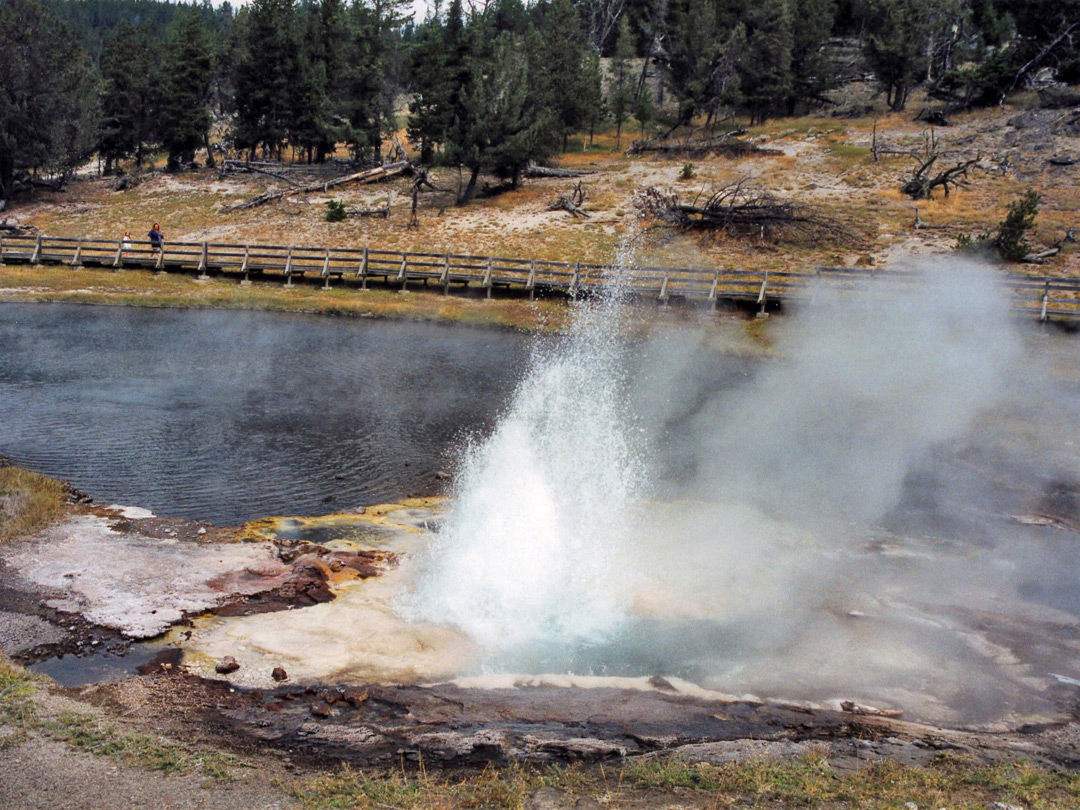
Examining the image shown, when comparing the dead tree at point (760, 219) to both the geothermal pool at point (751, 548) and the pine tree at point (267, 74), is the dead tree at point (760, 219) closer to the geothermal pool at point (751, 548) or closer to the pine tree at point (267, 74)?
the geothermal pool at point (751, 548)

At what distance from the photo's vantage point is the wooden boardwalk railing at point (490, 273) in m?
31.1

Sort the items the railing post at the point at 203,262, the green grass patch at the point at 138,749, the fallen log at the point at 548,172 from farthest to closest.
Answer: the fallen log at the point at 548,172
the railing post at the point at 203,262
the green grass patch at the point at 138,749

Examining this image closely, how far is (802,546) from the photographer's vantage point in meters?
13.6

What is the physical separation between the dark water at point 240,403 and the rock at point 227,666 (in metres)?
4.89

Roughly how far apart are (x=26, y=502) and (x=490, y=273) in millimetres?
23289

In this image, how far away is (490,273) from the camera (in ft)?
114

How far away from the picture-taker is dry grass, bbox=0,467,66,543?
41.2 feet

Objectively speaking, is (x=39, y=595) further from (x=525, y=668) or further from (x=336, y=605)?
(x=525, y=668)

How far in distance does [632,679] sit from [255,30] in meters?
62.4

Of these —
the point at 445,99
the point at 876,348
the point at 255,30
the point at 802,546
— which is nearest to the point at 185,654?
the point at 802,546

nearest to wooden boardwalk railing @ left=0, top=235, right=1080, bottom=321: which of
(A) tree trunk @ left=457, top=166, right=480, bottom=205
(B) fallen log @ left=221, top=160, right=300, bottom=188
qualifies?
(A) tree trunk @ left=457, top=166, right=480, bottom=205

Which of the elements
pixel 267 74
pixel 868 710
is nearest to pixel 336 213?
pixel 267 74

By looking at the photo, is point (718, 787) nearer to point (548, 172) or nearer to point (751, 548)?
point (751, 548)

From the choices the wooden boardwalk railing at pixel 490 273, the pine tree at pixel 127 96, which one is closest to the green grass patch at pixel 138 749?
the wooden boardwalk railing at pixel 490 273
